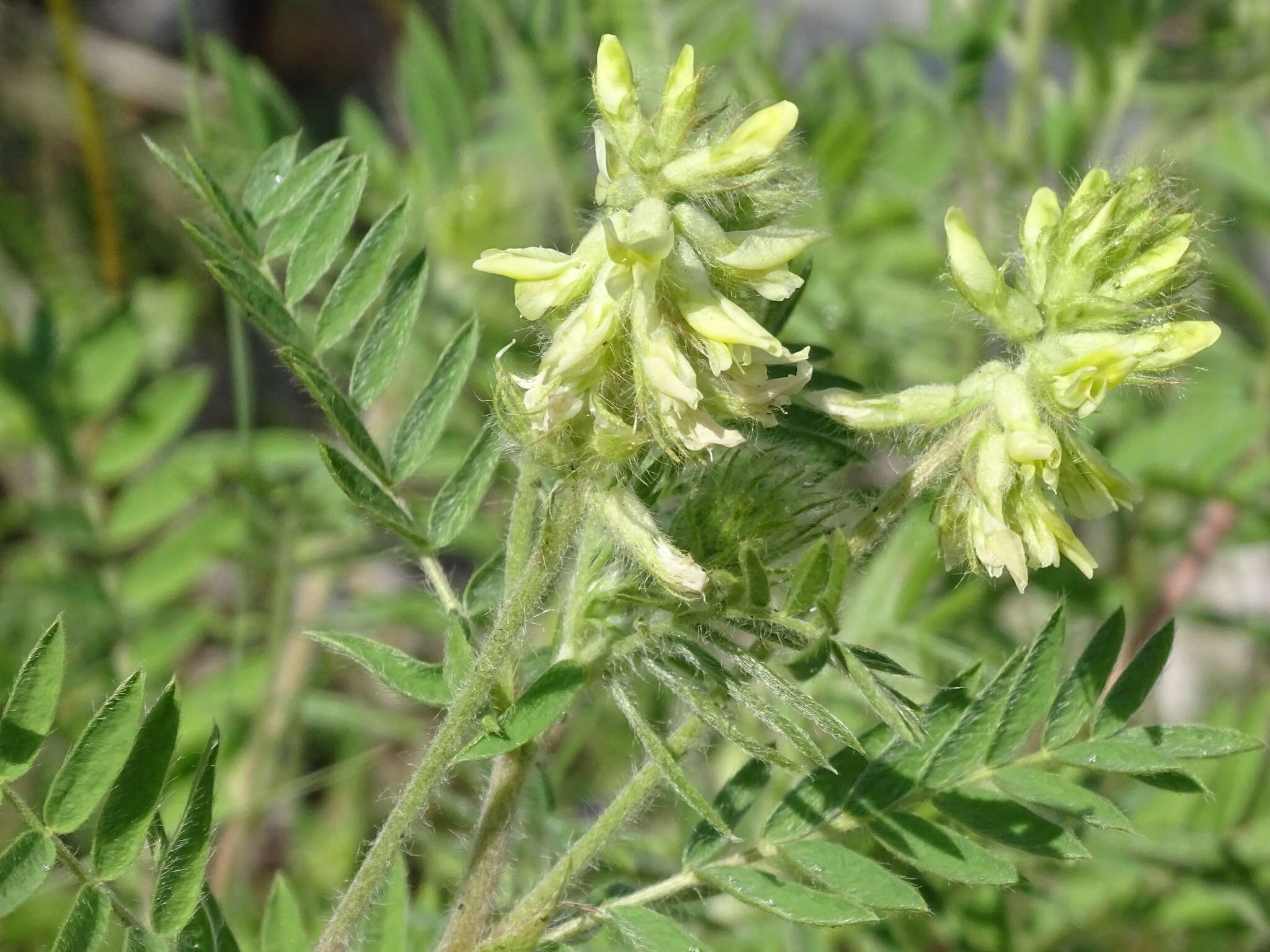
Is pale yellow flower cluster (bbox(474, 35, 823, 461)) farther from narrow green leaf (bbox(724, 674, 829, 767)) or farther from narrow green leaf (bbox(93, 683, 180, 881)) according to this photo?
narrow green leaf (bbox(93, 683, 180, 881))

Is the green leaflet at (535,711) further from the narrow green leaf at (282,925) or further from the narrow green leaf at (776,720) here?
the narrow green leaf at (282,925)

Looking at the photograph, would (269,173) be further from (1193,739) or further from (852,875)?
(1193,739)

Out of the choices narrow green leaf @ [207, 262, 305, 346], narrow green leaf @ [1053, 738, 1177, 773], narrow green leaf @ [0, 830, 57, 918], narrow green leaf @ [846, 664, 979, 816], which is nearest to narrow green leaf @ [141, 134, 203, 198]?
narrow green leaf @ [207, 262, 305, 346]

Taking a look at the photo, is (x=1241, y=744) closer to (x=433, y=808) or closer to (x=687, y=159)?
(x=687, y=159)

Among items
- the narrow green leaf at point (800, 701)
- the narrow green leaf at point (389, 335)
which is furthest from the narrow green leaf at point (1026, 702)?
the narrow green leaf at point (389, 335)

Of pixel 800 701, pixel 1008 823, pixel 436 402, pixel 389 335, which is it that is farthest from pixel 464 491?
pixel 1008 823

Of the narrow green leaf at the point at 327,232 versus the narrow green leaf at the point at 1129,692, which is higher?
the narrow green leaf at the point at 327,232
